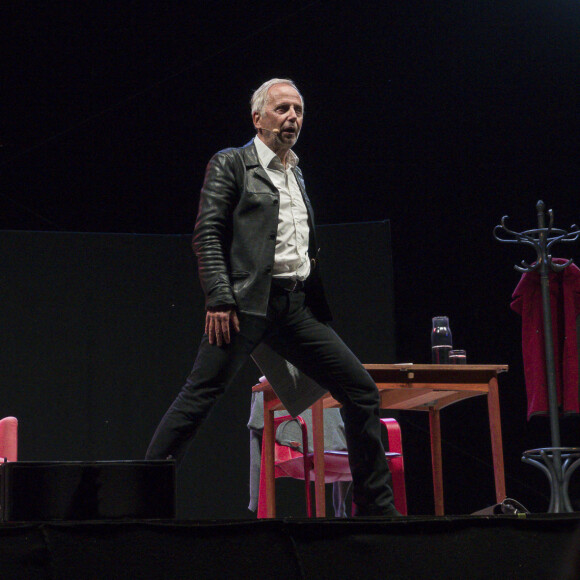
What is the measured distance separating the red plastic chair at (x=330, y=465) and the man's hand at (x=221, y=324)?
1.36m

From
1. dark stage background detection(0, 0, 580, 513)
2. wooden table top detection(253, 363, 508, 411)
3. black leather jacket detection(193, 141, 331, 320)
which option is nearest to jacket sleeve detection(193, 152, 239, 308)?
black leather jacket detection(193, 141, 331, 320)

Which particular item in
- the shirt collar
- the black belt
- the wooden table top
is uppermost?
the shirt collar

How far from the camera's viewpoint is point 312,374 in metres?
2.80

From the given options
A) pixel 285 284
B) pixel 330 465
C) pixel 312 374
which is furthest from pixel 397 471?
pixel 285 284

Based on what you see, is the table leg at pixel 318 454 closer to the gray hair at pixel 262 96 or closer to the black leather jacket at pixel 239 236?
the black leather jacket at pixel 239 236

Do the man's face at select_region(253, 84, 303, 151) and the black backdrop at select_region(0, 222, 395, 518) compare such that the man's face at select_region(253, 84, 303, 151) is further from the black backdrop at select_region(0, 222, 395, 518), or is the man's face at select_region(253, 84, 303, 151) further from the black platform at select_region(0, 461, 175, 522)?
the black backdrop at select_region(0, 222, 395, 518)

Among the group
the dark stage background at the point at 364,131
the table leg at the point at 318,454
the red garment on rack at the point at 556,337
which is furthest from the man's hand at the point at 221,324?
the dark stage background at the point at 364,131

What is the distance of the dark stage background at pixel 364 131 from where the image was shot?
5418 mm

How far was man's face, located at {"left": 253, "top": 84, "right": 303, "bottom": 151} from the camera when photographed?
114 inches

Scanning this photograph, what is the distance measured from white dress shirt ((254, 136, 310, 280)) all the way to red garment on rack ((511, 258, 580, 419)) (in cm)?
208

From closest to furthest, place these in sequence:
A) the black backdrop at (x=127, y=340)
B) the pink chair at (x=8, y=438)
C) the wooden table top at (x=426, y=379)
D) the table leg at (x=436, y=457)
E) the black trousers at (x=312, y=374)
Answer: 1. the black trousers at (x=312, y=374)
2. the wooden table top at (x=426, y=379)
3. the table leg at (x=436, y=457)
4. the pink chair at (x=8, y=438)
5. the black backdrop at (x=127, y=340)

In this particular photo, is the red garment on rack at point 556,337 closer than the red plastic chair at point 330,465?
No

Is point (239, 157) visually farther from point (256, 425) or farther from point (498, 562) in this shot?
point (256, 425)

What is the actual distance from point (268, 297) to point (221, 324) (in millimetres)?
170
